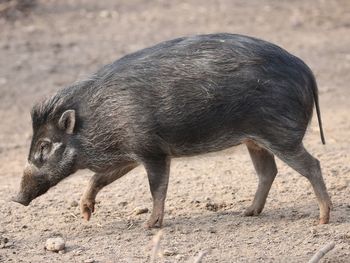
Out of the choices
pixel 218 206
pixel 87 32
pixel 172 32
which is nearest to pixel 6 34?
pixel 87 32

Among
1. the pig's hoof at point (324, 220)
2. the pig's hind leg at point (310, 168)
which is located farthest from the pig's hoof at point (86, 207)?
the pig's hoof at point (324, 220)

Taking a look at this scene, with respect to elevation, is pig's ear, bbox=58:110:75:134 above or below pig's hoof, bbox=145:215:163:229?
above

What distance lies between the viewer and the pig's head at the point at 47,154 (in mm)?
6031

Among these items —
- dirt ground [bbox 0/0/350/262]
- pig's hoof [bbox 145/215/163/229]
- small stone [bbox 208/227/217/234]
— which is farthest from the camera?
pig's hoof [bbox 145/215/163/229]

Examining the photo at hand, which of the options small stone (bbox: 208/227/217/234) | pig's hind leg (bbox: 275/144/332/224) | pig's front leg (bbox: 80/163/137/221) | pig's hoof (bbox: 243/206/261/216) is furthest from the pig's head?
pig's hind leg (bbox: 275/144/332/224)

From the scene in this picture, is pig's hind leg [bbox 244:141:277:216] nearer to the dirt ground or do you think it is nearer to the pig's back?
the dirt ground

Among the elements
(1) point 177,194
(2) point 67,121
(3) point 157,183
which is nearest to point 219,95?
(3) point 157,183

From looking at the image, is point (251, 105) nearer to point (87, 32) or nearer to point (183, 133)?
point (183, 133)

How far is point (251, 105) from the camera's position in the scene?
18.9 feet

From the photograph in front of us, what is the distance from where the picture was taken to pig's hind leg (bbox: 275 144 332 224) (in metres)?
5.83

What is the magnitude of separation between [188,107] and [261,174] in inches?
34.4

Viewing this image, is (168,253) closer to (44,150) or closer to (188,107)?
(188,107)

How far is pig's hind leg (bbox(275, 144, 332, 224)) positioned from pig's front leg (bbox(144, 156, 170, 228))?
76 centimetres

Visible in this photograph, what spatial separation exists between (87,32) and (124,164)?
7.62 m
